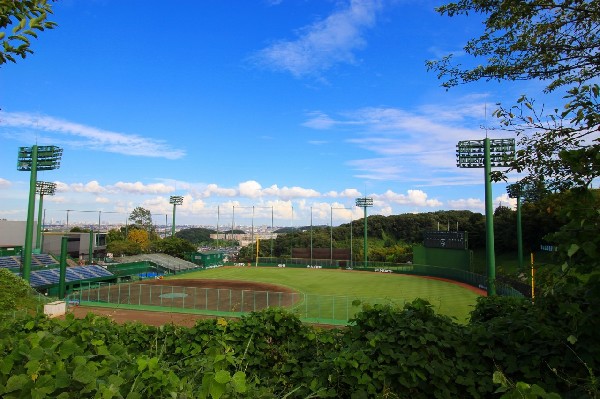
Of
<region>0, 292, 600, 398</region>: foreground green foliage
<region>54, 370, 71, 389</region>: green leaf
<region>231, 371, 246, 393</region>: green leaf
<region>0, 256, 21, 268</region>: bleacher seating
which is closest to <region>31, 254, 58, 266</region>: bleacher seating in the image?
<region>0, 256, 21, 268</region>: bleacher seating

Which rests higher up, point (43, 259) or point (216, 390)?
point (216, 390)

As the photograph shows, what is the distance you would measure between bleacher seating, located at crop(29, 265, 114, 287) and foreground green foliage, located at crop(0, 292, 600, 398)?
118ft

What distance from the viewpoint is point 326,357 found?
542cm

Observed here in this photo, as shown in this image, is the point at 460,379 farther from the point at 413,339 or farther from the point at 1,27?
the point at 1,27

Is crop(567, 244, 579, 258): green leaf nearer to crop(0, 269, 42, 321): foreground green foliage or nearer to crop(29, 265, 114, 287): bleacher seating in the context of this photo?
crop(0, 269, 42, 321): foreground green foliage

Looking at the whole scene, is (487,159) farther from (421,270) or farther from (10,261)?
(10,261)

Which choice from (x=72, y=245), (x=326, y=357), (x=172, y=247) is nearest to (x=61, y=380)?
(x=326, y=357)

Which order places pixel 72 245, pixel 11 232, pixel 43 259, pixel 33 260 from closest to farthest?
pixel 33 260
pixel 43 259
pixel 11 232
pixel 72 245

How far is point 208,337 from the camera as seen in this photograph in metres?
6.45

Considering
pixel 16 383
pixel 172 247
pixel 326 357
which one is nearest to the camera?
pixel 16 383

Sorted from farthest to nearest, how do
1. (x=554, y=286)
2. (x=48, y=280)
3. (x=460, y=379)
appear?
1. (x=48, y=280)
2. (x=460, y=379)
3. (x=554, y=286)

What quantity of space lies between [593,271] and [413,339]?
2238mm

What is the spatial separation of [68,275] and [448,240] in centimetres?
4427

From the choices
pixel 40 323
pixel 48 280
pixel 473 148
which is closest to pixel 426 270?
pixel 473 148
